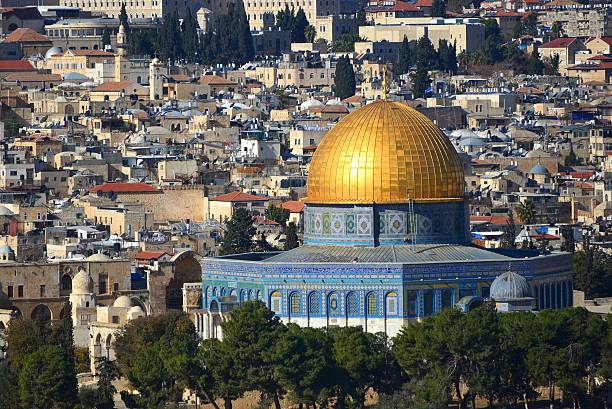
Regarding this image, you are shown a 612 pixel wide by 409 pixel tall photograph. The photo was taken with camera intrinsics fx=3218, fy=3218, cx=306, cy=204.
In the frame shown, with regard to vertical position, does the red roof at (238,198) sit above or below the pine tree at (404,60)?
below

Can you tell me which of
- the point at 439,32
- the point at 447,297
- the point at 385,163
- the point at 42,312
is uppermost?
the point at 385,163

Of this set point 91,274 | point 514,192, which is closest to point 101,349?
point 91,274

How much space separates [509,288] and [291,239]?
16.4 m

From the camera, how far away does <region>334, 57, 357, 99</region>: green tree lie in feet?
458

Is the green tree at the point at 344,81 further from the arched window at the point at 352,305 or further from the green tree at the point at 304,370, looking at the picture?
the green tree at the point at 304,370

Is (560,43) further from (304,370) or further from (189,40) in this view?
(304,370)

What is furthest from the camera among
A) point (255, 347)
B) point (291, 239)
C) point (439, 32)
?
point (439, 32)

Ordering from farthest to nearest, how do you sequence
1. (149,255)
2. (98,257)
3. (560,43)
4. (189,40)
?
1. (560,43)
2. (189,40)
3. (149,255)
4. (98,257)

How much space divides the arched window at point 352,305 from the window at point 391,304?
611 millimetres

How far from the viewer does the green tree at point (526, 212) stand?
9038 centimetres

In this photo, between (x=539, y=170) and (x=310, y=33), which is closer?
(x=539, y=170)

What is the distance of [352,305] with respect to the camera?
61.1 meters

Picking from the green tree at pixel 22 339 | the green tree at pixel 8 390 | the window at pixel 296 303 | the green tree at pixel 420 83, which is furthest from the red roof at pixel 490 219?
the green tree at pixel 420 83

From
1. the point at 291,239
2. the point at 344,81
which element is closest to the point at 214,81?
the point at 344,81
